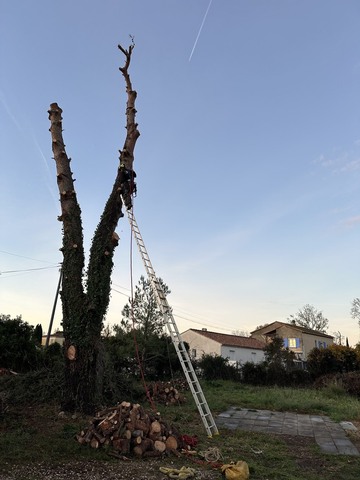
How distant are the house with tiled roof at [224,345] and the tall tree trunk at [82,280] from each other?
91.7ft

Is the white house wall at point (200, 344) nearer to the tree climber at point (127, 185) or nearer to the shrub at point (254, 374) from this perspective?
the shrub at point (254, 374)

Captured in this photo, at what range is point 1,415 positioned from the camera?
6.31 metres

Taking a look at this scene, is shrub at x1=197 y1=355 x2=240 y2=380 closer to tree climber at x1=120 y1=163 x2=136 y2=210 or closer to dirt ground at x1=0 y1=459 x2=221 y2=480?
tree climber at x1=120 y1=163 x2=136 y2=210

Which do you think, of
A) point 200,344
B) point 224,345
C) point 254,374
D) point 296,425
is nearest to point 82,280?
point 296,425

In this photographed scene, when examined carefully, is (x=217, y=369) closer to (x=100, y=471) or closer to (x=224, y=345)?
(x=100, y=471)

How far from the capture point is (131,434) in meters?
5.26

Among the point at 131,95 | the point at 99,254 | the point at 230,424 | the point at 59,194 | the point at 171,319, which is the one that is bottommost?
the point at 230,424

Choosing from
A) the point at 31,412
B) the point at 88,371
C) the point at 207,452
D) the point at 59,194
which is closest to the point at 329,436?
the point at 207,452

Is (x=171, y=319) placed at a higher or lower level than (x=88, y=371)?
higher

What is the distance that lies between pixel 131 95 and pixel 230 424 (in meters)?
7.68

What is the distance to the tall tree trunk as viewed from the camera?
7.32m

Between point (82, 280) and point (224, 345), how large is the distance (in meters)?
29.1

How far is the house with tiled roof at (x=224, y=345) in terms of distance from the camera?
35.4 m

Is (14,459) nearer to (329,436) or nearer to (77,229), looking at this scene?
(77,229)
